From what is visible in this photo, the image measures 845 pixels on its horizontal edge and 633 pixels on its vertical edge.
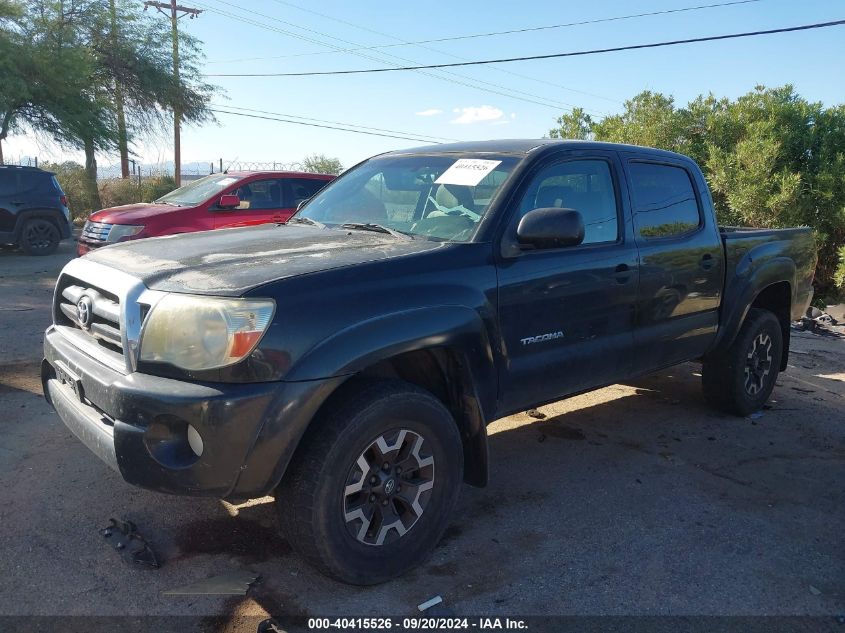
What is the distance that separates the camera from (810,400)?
6086mm

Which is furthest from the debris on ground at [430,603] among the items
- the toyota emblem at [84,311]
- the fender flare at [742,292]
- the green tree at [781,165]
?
the green tree at [781,165]

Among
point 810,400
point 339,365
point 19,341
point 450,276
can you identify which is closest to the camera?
point 339,365

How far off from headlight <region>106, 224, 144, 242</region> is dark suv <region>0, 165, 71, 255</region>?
5479mm

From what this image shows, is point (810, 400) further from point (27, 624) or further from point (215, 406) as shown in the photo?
point (27, 624)

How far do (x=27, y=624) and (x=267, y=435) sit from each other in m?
1.16

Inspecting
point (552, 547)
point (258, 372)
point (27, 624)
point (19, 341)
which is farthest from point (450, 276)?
point (19, 341)

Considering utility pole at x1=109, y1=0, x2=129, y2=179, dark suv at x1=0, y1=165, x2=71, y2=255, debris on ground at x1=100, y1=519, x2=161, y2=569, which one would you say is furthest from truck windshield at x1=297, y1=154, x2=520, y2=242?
utility pole at x1=109, y1=0, x2=129, y2=179

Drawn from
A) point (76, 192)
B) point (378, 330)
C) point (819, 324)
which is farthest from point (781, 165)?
point (76, 192)

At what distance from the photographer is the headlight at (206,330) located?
2.61 meters

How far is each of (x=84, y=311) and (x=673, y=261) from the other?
331 centimetres

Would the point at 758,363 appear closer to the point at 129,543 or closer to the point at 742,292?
the point at 742,292

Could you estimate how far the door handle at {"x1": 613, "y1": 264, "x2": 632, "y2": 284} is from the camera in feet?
13.1

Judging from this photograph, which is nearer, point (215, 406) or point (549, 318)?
point (215, 406)

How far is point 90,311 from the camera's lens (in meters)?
3.17
